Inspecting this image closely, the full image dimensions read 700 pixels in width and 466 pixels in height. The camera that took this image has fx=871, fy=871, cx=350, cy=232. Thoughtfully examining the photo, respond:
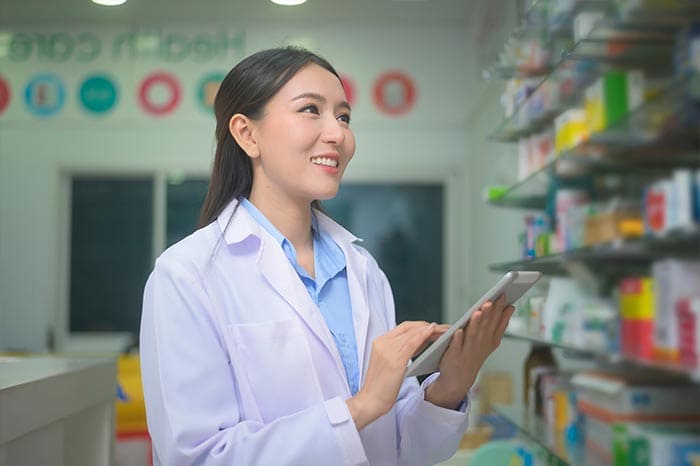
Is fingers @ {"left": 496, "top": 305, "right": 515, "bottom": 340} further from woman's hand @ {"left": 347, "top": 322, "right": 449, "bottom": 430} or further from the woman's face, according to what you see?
the woman's face

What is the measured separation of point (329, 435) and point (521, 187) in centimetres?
103

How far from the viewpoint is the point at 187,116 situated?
278 inches

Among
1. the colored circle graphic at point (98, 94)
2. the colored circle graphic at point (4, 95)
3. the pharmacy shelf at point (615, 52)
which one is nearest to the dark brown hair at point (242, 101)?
the pharmacy shelf at point (615, 52)

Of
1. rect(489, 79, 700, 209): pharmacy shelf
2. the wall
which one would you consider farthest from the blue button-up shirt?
the wall

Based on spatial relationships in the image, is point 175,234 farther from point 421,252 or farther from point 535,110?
point 535,110

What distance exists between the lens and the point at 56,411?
2238 mm

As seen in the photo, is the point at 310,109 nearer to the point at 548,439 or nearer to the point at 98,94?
the point at 548,439

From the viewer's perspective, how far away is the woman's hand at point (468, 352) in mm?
1582

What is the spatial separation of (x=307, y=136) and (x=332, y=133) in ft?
0.16

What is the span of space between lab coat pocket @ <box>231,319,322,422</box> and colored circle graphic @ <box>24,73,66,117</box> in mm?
5982

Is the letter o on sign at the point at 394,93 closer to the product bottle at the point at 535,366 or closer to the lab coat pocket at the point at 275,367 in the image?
the product bottle at the point at 535,366

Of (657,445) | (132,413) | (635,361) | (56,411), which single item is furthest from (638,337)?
(132,413)

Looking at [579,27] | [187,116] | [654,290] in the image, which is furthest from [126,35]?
[654,290]

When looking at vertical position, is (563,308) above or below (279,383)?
above
